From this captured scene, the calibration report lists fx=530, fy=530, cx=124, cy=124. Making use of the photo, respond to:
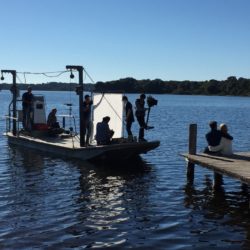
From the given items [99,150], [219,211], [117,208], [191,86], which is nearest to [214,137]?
[219,211]

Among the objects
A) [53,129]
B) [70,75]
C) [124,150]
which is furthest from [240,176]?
[53,129]

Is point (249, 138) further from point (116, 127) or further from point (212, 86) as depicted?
point (212, 86)

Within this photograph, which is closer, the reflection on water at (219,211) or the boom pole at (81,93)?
the reflection on water at (219,211)

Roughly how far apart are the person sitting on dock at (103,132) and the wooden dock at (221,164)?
376 cm

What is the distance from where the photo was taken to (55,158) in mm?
22172

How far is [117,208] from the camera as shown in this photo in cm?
1360

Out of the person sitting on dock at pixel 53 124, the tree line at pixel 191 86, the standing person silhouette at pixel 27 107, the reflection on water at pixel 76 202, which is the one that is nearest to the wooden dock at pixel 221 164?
the reflection on water at pixel 76 202

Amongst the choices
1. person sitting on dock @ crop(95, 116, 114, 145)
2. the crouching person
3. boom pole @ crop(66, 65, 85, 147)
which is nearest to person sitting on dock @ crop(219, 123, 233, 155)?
the crouching person

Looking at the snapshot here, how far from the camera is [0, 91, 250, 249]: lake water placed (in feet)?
36.4

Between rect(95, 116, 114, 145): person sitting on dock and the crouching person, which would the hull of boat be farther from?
the crouching person

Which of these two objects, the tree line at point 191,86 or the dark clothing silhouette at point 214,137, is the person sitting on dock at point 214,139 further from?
the tree line at point 191,86

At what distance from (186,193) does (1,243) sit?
6.47 meters

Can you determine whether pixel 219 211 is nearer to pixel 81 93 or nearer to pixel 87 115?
pixel 81 93

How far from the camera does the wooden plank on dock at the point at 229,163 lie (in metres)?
13.2
